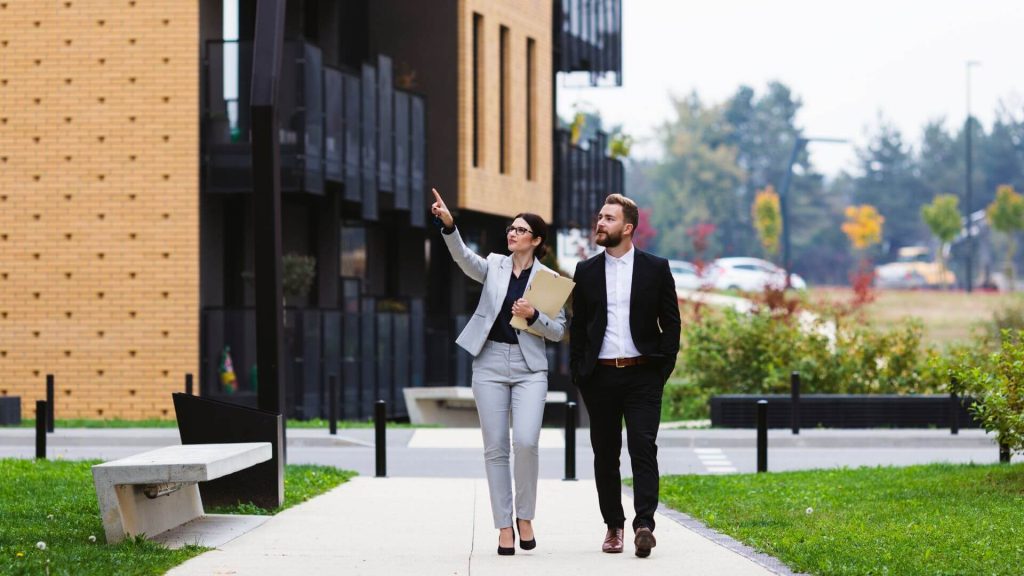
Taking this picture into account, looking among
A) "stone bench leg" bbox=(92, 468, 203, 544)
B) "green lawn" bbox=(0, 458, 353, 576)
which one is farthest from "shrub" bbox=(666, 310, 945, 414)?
"stone bench leg" bbox=(92, 468, 203, 544)

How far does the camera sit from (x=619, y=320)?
31.9ft

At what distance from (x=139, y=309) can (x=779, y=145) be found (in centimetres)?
9397

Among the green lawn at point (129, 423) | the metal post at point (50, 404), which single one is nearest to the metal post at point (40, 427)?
the metal post at point (50, 404)

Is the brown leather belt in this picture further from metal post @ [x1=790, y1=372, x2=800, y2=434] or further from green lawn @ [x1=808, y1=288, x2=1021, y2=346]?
green lawn @ [x1=808, y1=288, x2=1021, y2=346]

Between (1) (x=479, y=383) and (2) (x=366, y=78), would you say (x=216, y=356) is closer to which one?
(2) (x=366, y=78)

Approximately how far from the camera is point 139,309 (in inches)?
1017

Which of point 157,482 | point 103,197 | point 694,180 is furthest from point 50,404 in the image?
point 694,180

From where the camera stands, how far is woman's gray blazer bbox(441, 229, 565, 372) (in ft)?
31.7

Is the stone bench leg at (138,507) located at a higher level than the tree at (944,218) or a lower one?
lower

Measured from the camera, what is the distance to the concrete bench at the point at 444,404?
29.9m

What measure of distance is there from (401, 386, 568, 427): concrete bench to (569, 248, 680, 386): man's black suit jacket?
19.4 m

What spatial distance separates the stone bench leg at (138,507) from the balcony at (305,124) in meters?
14.2

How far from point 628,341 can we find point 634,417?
16.9 inches

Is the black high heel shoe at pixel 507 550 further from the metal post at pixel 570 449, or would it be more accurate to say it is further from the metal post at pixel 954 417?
the metal post at pixel 954 417
